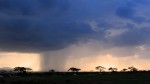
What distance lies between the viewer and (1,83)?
8625cm

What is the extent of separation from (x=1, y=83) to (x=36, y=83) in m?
8.54

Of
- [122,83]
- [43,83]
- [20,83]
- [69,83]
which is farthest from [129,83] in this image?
[20,83]

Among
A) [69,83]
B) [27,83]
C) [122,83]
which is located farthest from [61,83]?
[122,83]

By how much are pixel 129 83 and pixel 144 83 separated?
336 cm

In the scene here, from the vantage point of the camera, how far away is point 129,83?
83750 millimetres

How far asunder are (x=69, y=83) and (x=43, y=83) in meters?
5.96

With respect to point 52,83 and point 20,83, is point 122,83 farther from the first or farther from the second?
point 20,83

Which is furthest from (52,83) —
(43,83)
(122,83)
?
(122,83)

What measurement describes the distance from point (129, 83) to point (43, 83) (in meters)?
19.4

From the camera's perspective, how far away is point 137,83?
83.4m

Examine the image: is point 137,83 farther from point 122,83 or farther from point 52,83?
point 52,83

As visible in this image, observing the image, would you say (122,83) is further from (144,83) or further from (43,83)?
(43,83)

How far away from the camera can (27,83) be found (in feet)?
281

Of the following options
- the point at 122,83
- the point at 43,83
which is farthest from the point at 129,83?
Result: the point at 43,83
